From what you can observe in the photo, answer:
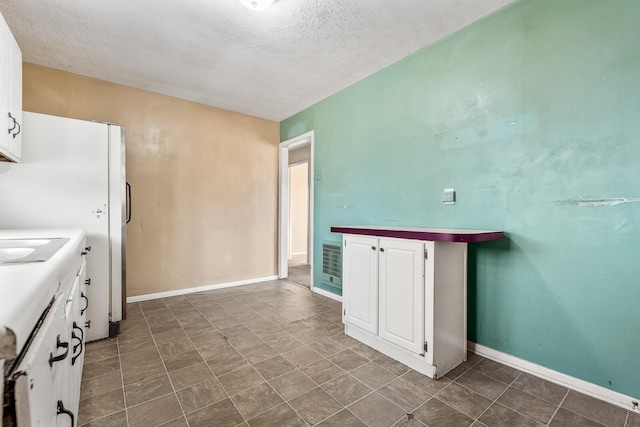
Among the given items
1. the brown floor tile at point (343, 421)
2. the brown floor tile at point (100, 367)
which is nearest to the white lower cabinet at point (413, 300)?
the brown floor tile at point (343, 421)

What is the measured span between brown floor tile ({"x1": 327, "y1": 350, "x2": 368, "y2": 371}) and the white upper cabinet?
8.88ft

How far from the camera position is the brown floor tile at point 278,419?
1575 mm

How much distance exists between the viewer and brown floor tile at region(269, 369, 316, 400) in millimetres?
1842

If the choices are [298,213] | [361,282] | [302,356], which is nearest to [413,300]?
[361,282]

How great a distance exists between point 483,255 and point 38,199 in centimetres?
362

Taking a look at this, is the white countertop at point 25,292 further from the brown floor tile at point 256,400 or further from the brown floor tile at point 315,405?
the brown floor tile at point 315,405

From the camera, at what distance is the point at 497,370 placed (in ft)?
6.98

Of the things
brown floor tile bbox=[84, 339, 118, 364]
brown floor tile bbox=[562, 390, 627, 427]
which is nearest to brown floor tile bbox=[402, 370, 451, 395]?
brown floor tile bbox=[562, 390, 627, 427]

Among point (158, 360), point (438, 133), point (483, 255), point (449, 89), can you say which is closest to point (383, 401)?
point (483, 255)

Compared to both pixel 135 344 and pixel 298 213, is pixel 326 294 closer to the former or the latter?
pixel 135 344

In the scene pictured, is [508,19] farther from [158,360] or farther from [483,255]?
[158,360]

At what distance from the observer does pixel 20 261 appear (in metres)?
1.04

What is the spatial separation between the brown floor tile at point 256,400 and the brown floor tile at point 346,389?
333 millimetres

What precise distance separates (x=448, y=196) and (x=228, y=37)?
2392 mm
